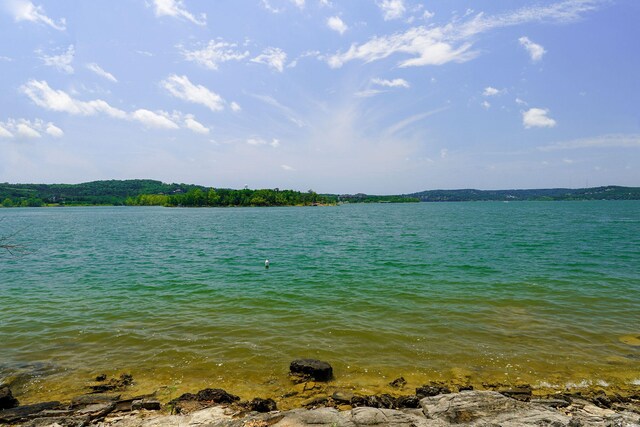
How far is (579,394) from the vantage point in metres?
11.8

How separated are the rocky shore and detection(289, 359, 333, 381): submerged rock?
29 cm

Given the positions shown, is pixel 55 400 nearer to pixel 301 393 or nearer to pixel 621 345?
pixel 301 393

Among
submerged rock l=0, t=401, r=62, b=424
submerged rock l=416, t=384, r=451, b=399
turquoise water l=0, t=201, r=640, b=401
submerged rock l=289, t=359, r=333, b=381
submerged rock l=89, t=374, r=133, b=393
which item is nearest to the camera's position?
submerged rock l=0, t=401, r=62, b=424

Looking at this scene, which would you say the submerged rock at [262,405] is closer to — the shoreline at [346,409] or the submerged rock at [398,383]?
the shoreline at [346,409]

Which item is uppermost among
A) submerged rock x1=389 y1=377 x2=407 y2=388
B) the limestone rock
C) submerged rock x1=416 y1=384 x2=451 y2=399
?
the limestone rock

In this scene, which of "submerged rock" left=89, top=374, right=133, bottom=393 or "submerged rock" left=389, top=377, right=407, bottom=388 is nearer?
"submerged rock" left=89, top=374, right=133, bottom=393

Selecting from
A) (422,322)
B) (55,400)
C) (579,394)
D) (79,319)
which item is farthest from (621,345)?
(79,319)

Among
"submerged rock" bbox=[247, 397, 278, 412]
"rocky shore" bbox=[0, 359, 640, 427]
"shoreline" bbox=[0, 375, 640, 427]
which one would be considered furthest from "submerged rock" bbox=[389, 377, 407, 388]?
"submerged rock" bbox=[247, 397, 278, 412]

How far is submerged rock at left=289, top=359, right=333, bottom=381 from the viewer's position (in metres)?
13.1

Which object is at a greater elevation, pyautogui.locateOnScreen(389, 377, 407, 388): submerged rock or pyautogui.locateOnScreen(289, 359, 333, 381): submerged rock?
pyautogui.locateOnScreen(289, 359, 333, 381): submerged rock

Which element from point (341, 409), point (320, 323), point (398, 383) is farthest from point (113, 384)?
point (398, 383)

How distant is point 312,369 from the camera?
13234 millimetres

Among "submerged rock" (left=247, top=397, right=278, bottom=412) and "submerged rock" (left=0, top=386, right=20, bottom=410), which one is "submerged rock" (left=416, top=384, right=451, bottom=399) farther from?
"submerged rock" (left=0, top=386, right=20, bottom=410)

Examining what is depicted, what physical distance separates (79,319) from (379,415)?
18800 millimetres
